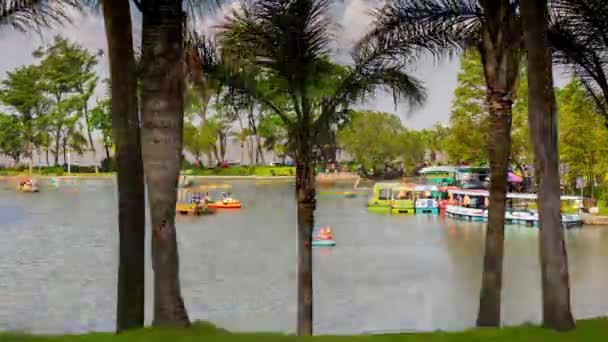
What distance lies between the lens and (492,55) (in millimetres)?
9094

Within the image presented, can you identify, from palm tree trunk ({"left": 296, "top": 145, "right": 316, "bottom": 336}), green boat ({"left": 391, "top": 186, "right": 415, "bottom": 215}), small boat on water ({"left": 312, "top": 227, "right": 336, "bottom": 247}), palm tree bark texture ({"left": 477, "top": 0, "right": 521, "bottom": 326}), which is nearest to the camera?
palm tree bark texture ({"left": 477, "top": 0, "right": 521, "bottom": 326})

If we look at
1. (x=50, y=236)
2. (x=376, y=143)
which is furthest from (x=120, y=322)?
(x=376, y=143)

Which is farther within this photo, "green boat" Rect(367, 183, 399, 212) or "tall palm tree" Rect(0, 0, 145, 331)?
"green boat" Rect(367, 183, 399, 212)

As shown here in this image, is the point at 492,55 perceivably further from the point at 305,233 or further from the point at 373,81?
the point at 305,233

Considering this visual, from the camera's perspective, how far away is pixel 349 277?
69.7 ft

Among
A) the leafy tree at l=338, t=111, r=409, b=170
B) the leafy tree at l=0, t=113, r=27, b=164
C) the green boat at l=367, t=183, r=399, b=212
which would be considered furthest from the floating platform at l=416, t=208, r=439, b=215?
the leafy tree at l=0, t=113, r=27, b=164

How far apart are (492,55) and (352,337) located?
391cm

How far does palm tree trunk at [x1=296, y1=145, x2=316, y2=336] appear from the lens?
9.61 meters

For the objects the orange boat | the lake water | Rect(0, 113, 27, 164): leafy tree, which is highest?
Rect(0, 113, 27, 164): leafy tree

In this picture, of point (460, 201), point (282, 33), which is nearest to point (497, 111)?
point (282, 33)

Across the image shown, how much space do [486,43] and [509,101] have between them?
691 mm

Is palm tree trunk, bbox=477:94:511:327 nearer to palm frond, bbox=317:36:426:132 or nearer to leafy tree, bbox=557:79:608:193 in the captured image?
palm frond, bbox=317:36:426:132

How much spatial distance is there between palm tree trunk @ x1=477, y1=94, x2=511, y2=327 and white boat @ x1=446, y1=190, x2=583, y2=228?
22.2m

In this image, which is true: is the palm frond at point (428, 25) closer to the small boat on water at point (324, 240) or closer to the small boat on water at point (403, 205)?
the small boat on water at point (324, 240)
